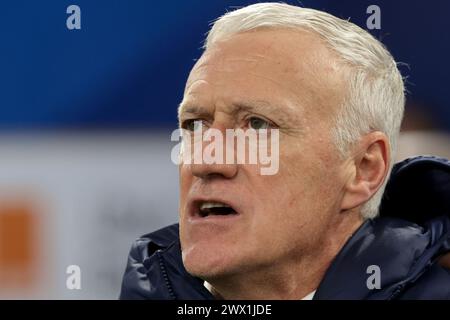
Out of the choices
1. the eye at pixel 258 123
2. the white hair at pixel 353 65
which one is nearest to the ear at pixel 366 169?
the white hair at pixel 353 65

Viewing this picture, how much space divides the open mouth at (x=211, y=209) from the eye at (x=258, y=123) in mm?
129

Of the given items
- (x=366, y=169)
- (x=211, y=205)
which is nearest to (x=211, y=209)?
(x=211, y=205)

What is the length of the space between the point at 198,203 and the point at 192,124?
5.4 inches

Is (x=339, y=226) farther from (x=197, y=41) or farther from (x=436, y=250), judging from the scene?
(x=197, y=41)

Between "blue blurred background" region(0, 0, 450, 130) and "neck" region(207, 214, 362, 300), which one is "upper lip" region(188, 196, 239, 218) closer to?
"neck" region(207, 214, 362, 300)

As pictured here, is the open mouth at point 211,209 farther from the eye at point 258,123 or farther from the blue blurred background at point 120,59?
the blue blurred background at point 120,59

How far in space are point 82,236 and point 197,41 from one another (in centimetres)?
59

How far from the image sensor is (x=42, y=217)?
2.19m

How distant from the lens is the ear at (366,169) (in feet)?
4.25

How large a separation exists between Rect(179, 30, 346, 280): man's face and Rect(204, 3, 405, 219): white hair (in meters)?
0.02

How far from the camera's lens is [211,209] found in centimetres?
125

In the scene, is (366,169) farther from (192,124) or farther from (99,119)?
(99,119)

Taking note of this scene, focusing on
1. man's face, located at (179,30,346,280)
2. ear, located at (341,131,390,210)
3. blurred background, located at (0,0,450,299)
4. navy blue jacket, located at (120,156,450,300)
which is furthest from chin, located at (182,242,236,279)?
blurred background, located at (0,0,450,299)

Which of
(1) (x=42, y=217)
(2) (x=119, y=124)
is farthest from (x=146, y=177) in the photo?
(1) (x=42, y=217)
